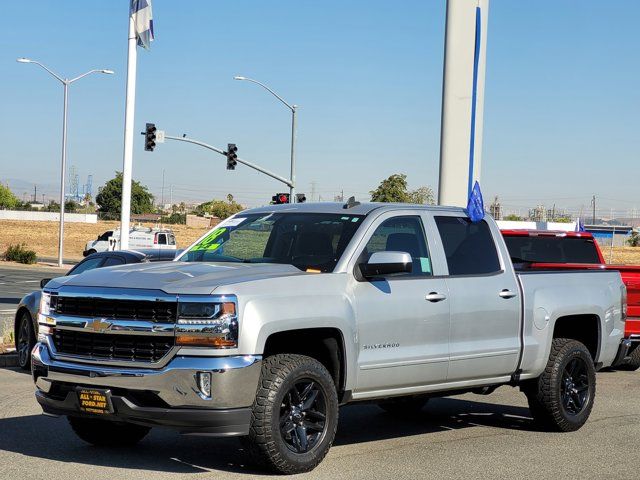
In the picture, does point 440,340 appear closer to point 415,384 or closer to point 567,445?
point 415,384

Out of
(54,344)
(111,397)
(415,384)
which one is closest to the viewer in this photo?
(111,397)

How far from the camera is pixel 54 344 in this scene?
7.42m

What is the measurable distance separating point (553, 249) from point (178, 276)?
866 cm

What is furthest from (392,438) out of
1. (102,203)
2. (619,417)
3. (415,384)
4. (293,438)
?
(102,203)

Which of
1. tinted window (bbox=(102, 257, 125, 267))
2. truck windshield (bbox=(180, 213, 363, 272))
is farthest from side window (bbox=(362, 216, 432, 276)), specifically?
tinted window (bbox=(102, 257, 125, 267))

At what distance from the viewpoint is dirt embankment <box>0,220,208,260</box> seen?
242 feet

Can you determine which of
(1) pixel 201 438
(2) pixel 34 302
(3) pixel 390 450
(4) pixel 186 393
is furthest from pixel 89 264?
(4) pixel 186 393

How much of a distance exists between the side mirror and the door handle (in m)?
0.56

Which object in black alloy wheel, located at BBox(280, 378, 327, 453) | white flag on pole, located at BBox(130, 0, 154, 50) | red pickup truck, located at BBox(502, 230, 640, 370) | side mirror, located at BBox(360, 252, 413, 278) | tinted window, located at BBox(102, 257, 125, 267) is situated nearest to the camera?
black alloy wheel, located at BBox(280, 378, 327, 453)

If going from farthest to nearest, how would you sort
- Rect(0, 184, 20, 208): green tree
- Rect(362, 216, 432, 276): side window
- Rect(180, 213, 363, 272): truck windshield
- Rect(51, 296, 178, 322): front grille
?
Rect(0, 184, 20, 208): green tree → Rect(362, 216, 432, 276): side window → Rect(180, 213, 363, 272): truck windshield → Rect(51, 296, 178, 322): front grille

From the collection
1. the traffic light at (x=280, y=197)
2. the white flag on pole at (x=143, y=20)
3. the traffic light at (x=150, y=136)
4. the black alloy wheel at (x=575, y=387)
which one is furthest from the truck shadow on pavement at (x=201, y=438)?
the traffic light at (x=150, y=136)

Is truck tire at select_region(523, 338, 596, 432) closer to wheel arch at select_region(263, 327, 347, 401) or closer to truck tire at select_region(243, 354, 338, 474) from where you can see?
wheel arch at select_region(263, 327, 347, 401)

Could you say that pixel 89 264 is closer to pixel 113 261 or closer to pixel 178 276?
pixel 113 261

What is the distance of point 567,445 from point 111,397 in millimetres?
4113
